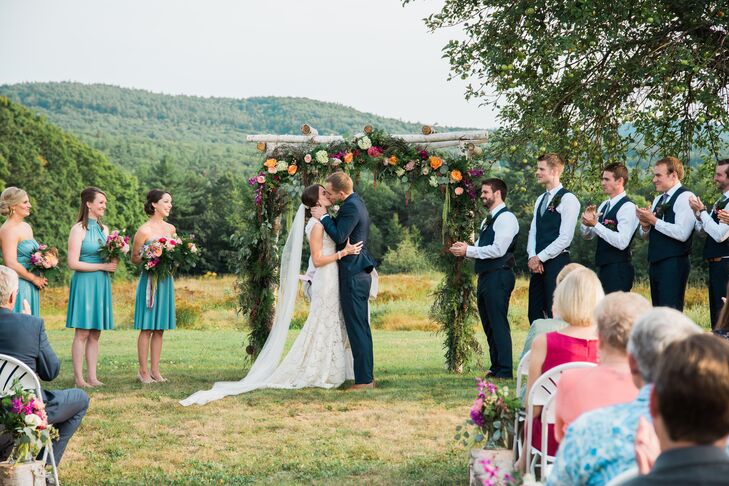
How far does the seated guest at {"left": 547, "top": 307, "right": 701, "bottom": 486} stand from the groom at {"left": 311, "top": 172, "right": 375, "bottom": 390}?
20.0ft

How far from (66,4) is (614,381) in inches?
2226

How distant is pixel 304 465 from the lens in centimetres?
574

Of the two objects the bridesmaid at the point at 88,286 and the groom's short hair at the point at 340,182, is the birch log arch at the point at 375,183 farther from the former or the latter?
the bridesmaid at the point at 88,286

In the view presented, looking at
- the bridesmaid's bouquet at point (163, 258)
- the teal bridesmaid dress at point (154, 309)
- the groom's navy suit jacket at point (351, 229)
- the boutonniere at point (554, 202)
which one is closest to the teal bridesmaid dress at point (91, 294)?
the teal bridesmaid dress at point (154, 309)

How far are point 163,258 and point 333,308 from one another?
1848 millimetres

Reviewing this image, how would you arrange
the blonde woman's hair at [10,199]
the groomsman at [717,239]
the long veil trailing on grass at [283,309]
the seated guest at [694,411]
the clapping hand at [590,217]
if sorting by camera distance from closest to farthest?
1. the seated guest at [694,411]
2. the groomsman at [717,239]
3. the clapping hand at [590,217]
4. the blonde woman's hair at [10,199]
5. the long veil trailing on grass at [283,309]

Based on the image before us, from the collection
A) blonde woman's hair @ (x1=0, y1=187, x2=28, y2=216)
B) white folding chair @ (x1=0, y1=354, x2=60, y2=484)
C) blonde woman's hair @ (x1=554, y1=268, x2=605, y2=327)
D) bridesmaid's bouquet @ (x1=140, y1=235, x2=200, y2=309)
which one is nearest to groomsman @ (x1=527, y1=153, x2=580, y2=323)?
bridesmaid's bouquet @ (x1=140, y1=235, x2=200, y2=309)

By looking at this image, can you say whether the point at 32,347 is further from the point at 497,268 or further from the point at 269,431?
the point at 497,268

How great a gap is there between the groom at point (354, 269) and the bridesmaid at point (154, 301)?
1695mm

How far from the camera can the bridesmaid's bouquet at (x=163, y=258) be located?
888cm

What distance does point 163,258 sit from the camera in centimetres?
898

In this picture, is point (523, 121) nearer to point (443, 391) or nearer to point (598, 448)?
point (443, 391)

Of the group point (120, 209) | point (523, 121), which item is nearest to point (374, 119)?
point (120, 209)

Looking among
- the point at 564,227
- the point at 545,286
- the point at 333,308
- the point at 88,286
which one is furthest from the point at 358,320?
the point at 88,286
